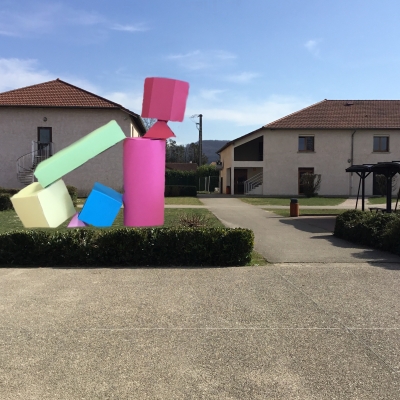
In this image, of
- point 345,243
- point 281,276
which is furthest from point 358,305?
point 345,243

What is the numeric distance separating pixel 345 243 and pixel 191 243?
5427 millimetres

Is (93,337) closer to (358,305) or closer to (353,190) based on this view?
(358,305)

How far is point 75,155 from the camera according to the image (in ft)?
25.4

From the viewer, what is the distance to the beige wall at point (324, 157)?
36812mm

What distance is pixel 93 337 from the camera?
16.5 feet

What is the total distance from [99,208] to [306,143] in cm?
3162

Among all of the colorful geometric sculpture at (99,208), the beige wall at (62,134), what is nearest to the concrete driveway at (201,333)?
the colorful geometric sculpture at (99,208)

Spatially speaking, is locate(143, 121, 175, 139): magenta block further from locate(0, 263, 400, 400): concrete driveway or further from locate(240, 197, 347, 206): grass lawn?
locate(240, 197, 347, 206): grass lawn

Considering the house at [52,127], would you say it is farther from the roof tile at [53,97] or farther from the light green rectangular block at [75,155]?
the light green rectangular block at [75,155]

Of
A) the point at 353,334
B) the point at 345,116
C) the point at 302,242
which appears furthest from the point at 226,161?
the point at 353,334

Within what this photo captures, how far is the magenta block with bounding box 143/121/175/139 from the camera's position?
27.9 feet

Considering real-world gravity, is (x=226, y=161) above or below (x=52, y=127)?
below

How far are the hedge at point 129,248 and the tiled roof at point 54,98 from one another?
22.5 metres

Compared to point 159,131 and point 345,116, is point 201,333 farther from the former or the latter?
point 345,116
